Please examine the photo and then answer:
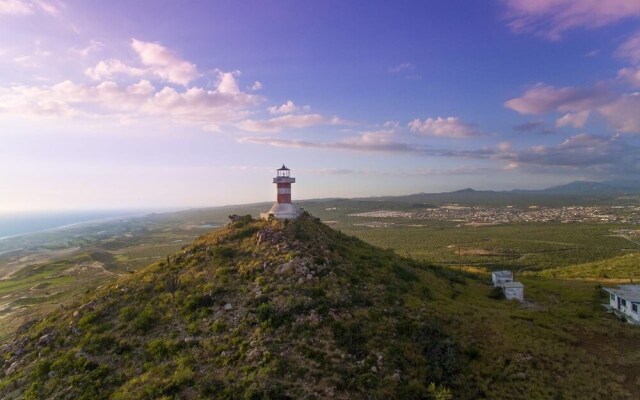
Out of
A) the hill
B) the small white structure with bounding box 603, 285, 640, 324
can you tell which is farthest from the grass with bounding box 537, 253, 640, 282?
the hill

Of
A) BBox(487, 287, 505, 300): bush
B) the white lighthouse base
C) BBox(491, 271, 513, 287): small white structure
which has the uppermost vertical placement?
the white lighthouse base

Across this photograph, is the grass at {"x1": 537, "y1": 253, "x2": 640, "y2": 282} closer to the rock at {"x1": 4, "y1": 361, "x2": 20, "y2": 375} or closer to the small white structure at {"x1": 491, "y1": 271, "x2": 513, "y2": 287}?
the small white structure at {"x1": 491, "y1": 271, "x2": 513, "y2": 287}

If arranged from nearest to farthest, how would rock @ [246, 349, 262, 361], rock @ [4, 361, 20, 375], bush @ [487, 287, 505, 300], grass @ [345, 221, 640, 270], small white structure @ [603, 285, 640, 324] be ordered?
rock @ [246, 349, 262, 361], rock @ [4, 361, 20, 375], small white structure @ [603, 285, 640, 324], bush @ [487, 287, 505, 300], grass @ [345, 221, 640, 270]

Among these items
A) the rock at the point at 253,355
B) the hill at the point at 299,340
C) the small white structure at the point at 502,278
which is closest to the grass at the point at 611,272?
the small white structure at the point at 502,278

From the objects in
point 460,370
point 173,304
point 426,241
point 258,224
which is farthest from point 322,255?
point 426,241

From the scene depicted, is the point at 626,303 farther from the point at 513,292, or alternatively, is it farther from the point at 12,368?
the point at 12,368

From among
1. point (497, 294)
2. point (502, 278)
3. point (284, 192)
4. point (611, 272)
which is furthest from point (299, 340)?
point (611, 272)

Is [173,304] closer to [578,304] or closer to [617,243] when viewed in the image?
[578,304]
